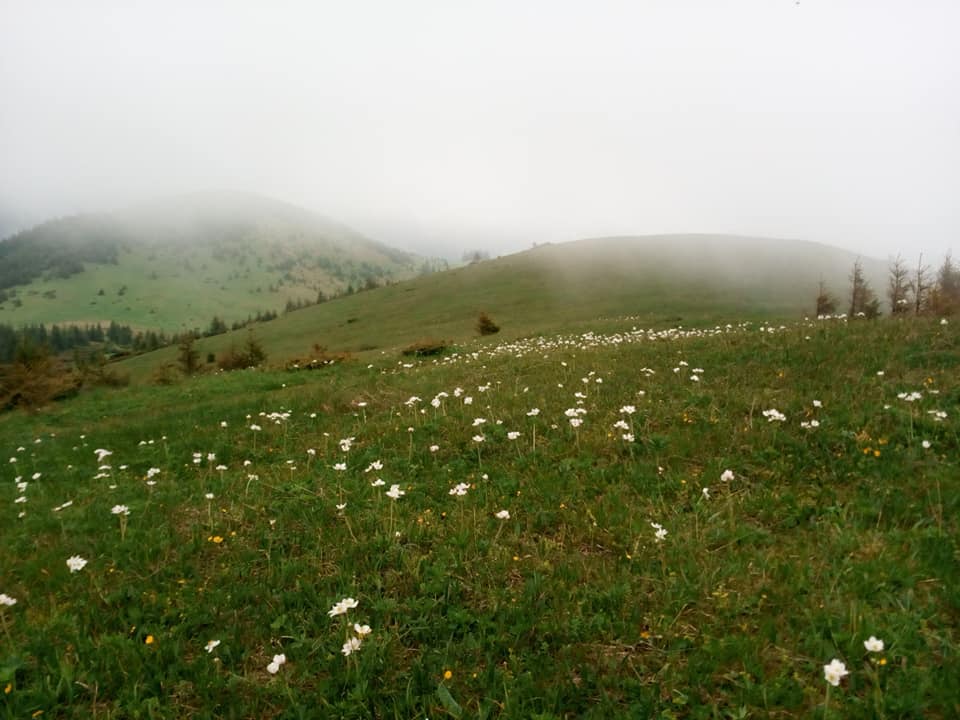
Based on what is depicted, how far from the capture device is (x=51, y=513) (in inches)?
283

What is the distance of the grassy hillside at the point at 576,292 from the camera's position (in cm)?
7088

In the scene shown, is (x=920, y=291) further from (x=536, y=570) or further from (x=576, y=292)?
(x=536, y=570)

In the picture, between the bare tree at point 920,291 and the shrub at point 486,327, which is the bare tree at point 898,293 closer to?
the bare tree at point 920,291

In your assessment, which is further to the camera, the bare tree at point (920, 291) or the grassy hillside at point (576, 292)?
the grassy hillside at point (576, 292)

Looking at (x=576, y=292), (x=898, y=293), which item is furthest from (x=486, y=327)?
(x=898, y=293)

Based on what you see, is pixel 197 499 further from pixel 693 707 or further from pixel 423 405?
pixel 693 707

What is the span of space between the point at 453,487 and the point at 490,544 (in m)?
1.54

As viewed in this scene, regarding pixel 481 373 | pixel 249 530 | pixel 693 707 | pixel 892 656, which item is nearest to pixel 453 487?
pixel 249 530

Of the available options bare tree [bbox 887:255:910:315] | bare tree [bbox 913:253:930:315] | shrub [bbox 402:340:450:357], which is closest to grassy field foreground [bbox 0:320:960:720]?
bare tree [bbox 887:255:910:315]

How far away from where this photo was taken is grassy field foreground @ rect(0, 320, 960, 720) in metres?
3.42

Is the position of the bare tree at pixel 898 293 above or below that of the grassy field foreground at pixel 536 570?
below

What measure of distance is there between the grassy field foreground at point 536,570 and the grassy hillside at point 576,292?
51.4 m

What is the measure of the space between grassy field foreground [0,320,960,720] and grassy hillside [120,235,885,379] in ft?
168

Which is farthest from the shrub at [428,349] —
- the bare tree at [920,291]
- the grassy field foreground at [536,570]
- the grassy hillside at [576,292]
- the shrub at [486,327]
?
the grassy hillside at [576,292]
